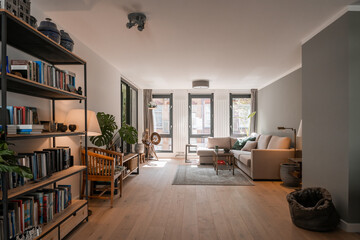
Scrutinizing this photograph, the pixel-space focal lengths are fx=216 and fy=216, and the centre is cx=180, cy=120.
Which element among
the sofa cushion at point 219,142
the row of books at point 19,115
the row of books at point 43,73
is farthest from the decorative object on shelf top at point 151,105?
the row of books at point 19,115

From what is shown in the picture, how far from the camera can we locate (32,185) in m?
1.89

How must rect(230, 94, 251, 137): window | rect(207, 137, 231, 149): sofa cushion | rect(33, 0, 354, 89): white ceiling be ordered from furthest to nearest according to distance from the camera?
rect(230, 94, 251, 137): window, rect(207, 137, 231, 149): sofa cushion, rect(33, 0, 354, 89): white ceiling

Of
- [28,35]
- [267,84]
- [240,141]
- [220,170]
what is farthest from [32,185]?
[267,84]

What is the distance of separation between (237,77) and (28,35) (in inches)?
197

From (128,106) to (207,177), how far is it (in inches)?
126

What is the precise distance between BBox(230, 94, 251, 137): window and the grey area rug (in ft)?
7.97

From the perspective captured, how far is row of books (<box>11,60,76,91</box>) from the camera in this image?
186 centimetres

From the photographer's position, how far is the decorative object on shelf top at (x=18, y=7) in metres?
1.62

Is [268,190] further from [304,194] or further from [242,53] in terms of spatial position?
[242,53]

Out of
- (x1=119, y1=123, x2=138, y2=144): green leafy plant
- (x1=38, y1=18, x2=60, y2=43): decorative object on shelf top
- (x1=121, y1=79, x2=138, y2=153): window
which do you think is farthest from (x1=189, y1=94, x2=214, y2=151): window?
(x1=38, y1=18, x2=60, y2=43): decorative object on shelf top

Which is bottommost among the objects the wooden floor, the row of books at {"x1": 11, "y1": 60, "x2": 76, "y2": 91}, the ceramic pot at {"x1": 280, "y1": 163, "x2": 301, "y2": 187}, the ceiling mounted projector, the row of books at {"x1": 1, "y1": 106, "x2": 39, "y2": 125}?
the wooden floor

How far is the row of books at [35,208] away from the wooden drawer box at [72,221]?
15 centimetres

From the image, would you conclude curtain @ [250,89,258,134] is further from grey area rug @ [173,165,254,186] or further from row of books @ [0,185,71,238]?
row of books @ [0,185,71,238]

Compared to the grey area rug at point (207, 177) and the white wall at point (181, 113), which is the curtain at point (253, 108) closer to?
the white wall at point (181, 113)
